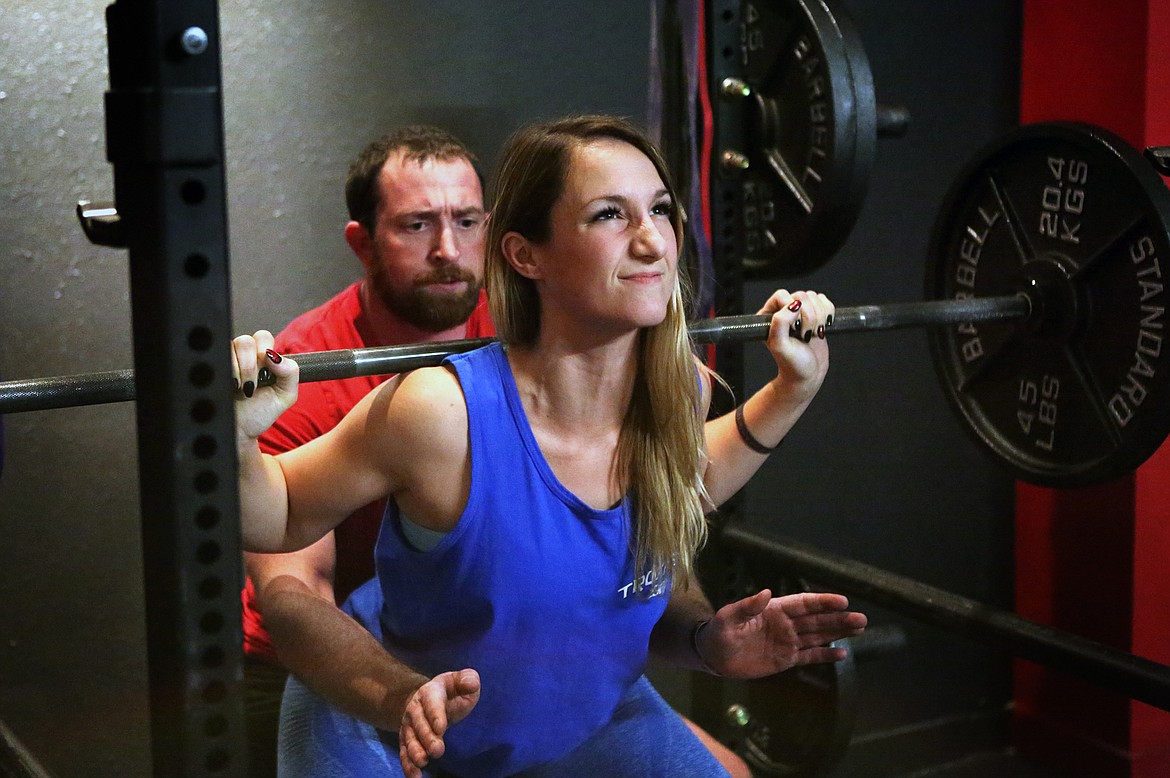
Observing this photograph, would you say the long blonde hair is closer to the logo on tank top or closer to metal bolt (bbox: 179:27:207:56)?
the logo on tank top

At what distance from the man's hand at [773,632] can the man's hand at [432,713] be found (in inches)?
19.8

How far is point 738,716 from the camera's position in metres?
2.40

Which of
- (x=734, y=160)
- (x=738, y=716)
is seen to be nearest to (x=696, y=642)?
(x=738, y=716)

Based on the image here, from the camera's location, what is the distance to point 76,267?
7.65 ft

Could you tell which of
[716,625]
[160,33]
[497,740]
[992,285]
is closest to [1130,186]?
[992,285]

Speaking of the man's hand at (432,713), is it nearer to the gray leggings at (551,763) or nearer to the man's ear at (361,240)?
the gray leggings at (551,763)

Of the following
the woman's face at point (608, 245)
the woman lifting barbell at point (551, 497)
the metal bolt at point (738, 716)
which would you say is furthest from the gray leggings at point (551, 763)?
the metal bolt at point (738, 716)

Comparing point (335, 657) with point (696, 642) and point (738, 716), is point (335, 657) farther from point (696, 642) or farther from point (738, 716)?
point (738, 716)

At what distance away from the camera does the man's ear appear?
7.42 ft

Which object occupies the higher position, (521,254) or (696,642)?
(521,254)

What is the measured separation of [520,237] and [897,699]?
7.23 feet

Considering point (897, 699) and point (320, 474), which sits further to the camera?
point (897, 699)

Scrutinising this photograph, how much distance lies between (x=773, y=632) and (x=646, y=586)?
20cm

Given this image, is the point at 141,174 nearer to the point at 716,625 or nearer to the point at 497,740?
the point at 497,740
